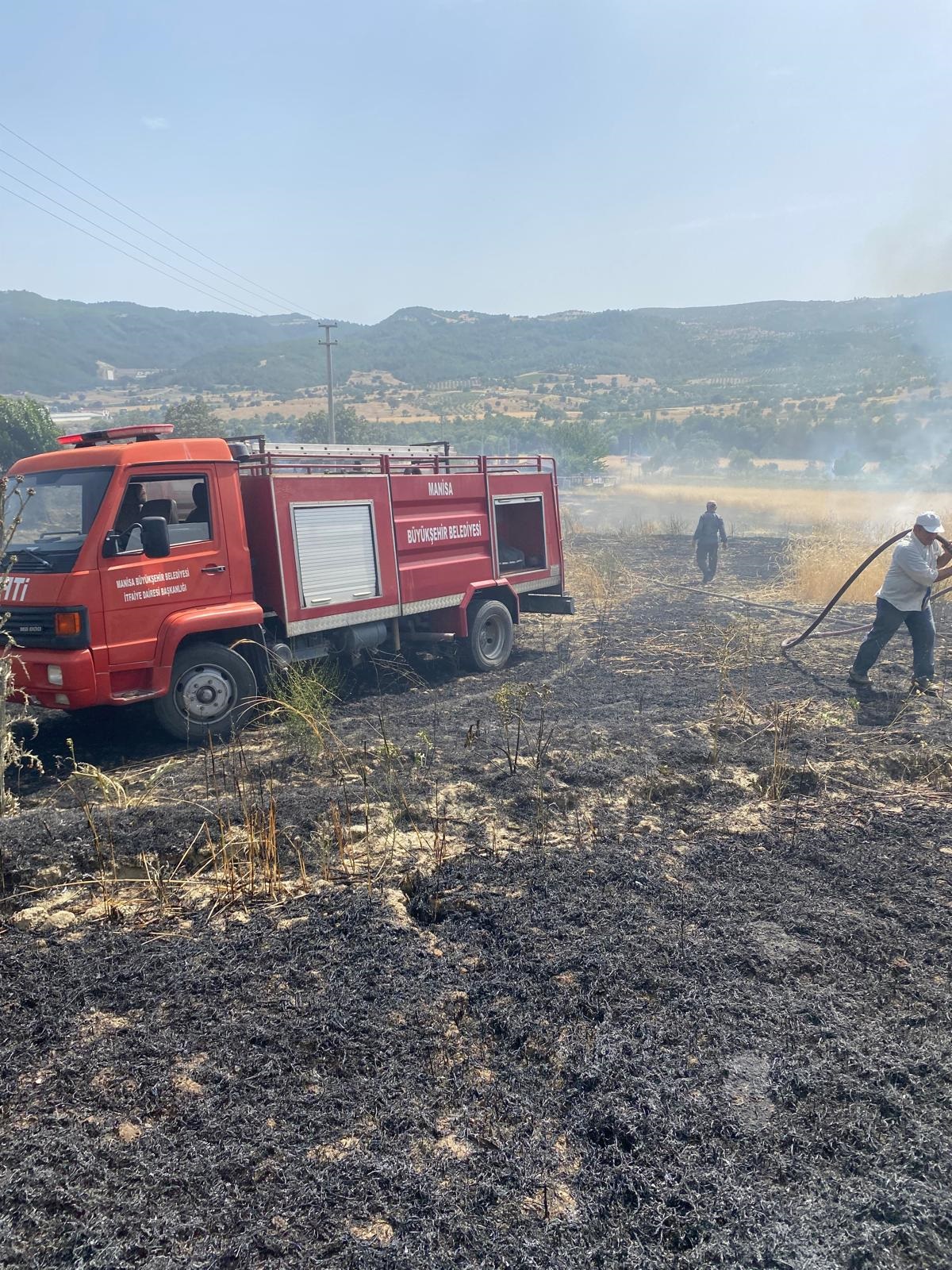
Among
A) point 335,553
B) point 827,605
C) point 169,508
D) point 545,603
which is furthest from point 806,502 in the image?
point 169,508

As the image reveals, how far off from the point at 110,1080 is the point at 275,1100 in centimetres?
61

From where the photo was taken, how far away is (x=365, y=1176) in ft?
8.15

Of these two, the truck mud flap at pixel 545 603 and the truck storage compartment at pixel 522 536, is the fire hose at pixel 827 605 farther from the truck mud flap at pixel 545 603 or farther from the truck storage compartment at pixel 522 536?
the truck storage compartment at pixel 522 536

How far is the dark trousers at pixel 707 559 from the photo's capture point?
16250mm

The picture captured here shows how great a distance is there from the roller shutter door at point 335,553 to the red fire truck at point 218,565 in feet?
0.05

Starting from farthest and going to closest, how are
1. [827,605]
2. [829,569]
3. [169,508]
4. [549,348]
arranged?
[549,348] < [829,569] < [827,605] < [169,508]

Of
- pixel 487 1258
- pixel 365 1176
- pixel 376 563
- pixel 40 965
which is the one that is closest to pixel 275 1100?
pixel 365 1176

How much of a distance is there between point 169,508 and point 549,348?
15596 cm

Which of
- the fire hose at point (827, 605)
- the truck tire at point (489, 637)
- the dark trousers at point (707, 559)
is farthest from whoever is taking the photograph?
the dark trousers at point (707, 559)

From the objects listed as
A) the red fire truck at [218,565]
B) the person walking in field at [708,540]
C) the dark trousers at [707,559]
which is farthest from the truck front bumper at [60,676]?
the dark trousers at [707,559]

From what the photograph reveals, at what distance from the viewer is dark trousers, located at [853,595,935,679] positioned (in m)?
8.27

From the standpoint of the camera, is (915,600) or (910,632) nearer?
(915,600)

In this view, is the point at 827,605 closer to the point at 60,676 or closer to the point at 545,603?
Answer: the point at 545,603

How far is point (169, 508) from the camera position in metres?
6.85
